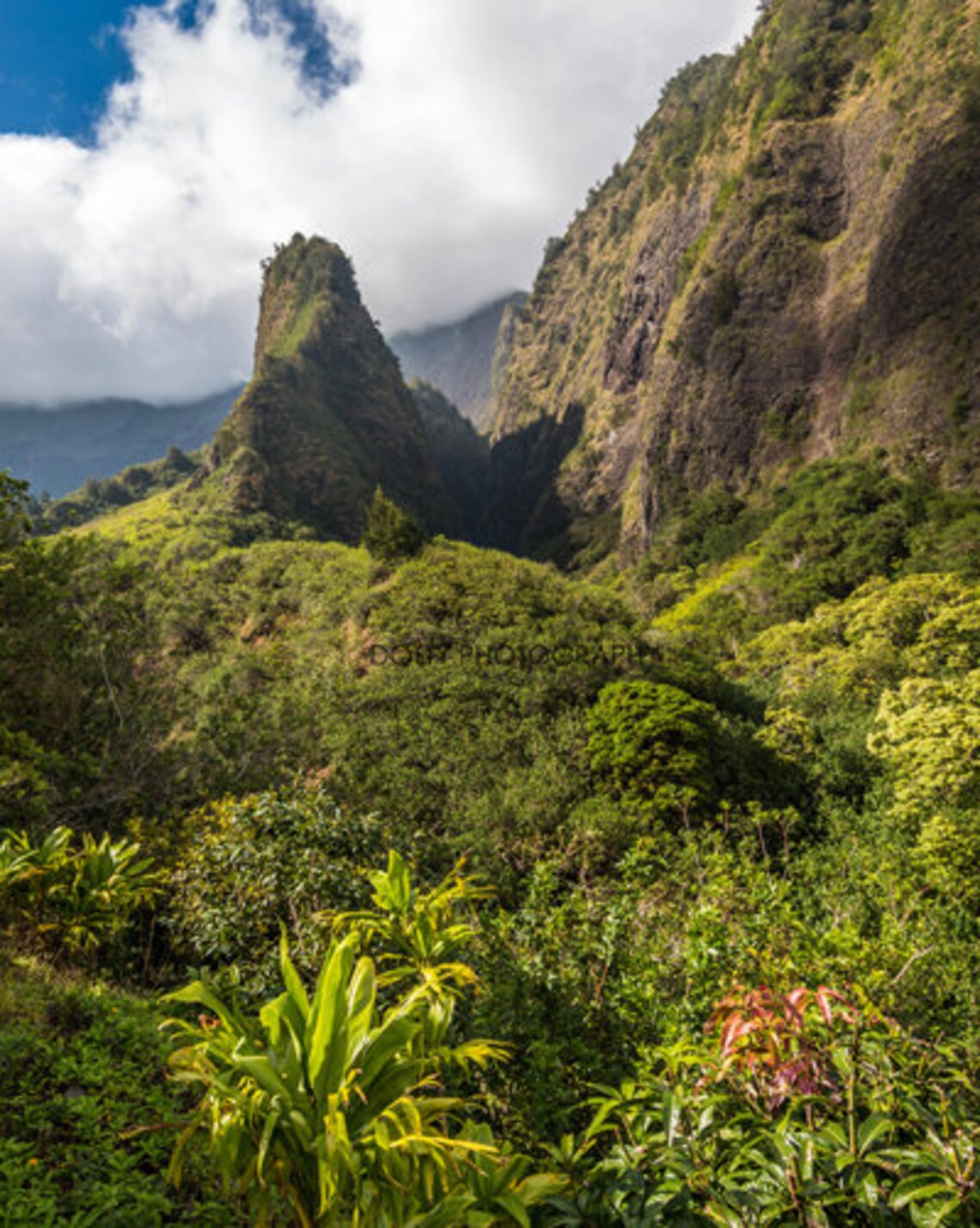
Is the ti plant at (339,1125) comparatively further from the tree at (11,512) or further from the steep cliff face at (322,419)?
the steep cliff face at (322,419)

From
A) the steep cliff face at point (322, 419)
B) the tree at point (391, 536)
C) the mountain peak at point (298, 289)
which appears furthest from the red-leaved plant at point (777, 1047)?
the mountain peak at point (298, 289)

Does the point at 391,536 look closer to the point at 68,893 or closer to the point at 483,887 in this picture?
the point at 483,887

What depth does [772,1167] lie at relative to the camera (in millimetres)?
2322

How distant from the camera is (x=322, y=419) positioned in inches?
3172

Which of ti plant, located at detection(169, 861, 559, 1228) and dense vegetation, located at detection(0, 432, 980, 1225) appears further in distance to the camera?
dense vegetation, located at detection(0, 432, 980, 1225)

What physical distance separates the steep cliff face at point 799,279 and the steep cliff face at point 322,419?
28.2 meters

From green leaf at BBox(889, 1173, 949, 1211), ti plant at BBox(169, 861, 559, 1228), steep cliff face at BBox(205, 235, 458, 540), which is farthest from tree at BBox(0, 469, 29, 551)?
steep cliff face at BBox(205, 235, 458, 540)

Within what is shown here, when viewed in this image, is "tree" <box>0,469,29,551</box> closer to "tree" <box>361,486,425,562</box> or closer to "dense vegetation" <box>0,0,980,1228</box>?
"dense vegetation" <box>0,0,980,1228</box>

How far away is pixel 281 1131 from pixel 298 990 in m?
0.54

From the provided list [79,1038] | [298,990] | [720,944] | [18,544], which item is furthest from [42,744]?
[720,944]

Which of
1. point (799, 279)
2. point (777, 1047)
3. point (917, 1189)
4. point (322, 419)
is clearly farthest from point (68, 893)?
point (322, 419)

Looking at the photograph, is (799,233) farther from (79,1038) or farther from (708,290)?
(79,1038)

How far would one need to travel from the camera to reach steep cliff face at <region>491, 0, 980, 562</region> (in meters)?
48.0

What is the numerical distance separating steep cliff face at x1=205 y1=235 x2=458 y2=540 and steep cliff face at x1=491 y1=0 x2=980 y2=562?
1112 inches
